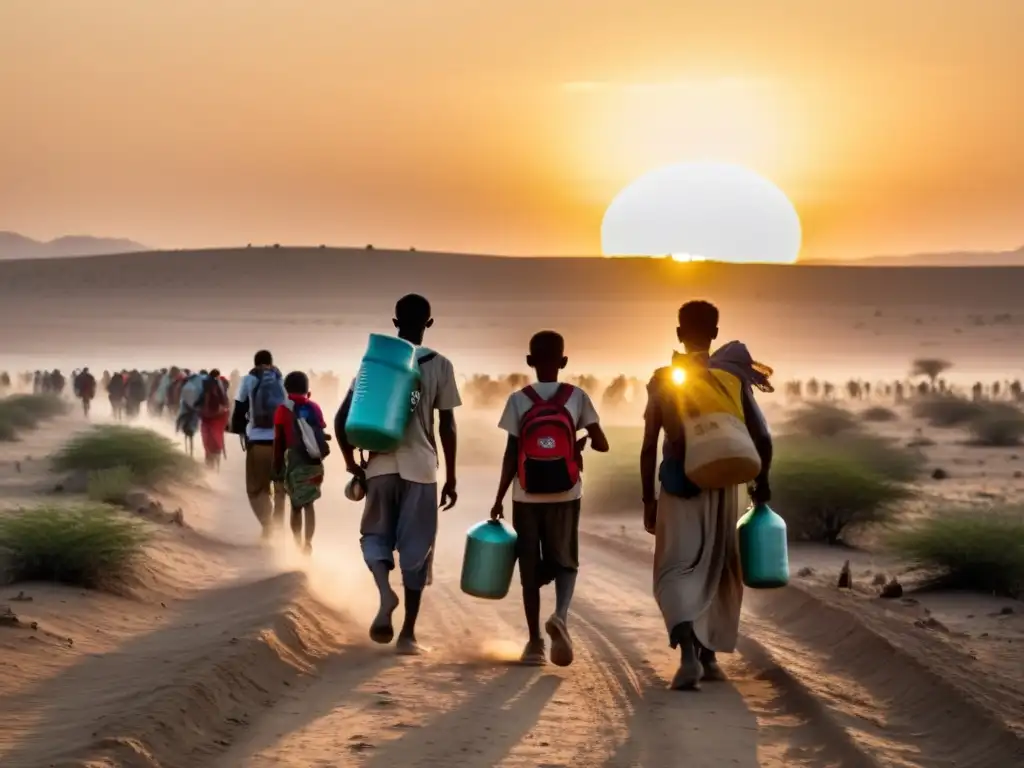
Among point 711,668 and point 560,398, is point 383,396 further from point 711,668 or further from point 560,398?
point 711,668

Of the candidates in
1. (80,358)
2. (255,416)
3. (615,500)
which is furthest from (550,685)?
(80,358)

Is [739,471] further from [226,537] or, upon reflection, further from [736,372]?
[226,537]

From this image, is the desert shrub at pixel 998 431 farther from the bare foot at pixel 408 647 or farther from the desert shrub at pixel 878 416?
the bare foot at pixel 408 647

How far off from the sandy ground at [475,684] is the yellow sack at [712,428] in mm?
1257

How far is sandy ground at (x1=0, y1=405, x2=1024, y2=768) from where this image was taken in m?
8.60

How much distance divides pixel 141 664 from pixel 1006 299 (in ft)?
463

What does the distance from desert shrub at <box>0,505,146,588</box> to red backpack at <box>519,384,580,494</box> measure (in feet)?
16.0

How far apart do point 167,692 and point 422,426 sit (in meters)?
2.74

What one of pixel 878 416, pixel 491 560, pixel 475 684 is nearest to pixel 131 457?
pixel 491 560

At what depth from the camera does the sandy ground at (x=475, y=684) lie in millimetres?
8602

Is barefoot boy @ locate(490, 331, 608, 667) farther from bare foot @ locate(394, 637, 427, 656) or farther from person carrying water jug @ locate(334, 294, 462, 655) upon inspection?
bare foot @ locate(394, 637, 427, 656)

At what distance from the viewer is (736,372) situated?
10352 mm

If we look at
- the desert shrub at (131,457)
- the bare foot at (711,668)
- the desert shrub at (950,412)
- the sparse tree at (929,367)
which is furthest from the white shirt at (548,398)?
the sparse tree at (929,367)

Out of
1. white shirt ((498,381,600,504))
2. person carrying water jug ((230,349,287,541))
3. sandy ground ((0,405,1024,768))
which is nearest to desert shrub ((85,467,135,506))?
person carrying water jug ((230,349,287,541))
